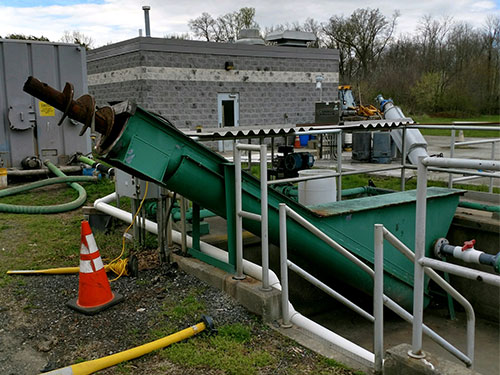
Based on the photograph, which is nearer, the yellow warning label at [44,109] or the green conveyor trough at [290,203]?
the green conveyor trough at [290,203]

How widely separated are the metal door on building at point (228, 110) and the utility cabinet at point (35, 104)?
741 cm

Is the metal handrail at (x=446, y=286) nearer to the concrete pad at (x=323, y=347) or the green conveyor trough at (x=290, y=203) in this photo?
the concrete pad at (x=323, y=347)

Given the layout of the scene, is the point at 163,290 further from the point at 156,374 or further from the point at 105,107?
the point at 105,107

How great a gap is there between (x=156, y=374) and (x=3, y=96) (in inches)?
340

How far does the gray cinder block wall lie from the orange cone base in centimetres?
1253

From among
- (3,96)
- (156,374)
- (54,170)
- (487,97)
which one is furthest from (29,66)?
(487,97)

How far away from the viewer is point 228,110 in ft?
60.5

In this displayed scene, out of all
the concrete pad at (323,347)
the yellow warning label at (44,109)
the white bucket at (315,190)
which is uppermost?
the yellow warning label at (44,109)


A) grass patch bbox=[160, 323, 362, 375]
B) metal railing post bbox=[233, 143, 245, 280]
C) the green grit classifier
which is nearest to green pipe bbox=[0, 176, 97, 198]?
the green grit classifier

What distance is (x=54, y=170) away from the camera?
10086 millimetres

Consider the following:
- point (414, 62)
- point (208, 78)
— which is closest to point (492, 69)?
point (414, 62)

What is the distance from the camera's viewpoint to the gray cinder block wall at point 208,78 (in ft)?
53.8

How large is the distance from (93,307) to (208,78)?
1418 centimetres

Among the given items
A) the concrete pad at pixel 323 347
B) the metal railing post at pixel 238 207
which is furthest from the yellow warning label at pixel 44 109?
the concrete pad at pixel 323 347
